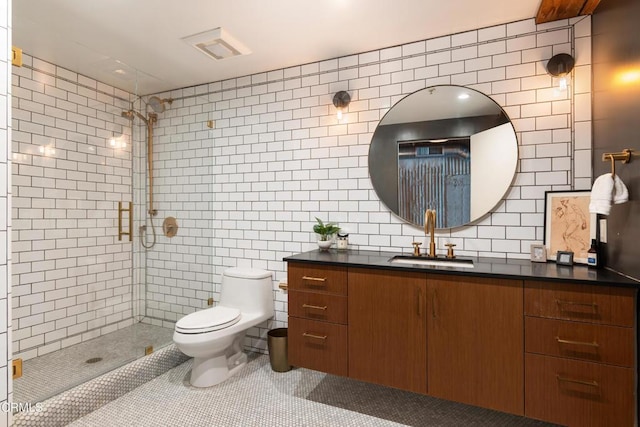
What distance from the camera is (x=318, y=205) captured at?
108 inches

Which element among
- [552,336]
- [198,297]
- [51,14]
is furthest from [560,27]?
[198,297]

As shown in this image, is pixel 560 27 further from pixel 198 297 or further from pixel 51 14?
pixel 198 297

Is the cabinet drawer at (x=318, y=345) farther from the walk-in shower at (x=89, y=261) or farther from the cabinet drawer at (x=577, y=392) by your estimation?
the walk-in shower at (x=89, y=261)

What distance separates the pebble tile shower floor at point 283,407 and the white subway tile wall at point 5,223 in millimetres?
774

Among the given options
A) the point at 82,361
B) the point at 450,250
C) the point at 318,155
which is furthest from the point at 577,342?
the point at 82,361

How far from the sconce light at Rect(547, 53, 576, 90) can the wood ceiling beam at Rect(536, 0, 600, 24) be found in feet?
0.76

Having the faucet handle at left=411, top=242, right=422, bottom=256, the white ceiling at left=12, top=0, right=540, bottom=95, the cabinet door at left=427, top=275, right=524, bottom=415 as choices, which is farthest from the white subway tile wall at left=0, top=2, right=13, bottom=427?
the faucet handle at left=411, top=242, right=422, bottom=256

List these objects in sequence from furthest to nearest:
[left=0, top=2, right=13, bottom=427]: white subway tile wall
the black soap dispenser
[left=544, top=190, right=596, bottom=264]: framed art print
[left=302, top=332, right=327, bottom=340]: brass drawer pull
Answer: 1. [left=302, top=332, right=327, bottom=340]: brass drawer pull
2. [left=544, top=190, right=596, bottom=264]: framed art print
3. the black soap dispenser
4. [left=0, top=2, right=13, bottom=427]: white subway tile wall

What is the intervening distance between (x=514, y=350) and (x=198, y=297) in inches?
102

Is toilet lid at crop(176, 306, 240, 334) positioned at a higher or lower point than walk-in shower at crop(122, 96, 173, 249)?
lower

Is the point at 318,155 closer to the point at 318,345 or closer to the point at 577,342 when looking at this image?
the point at 318,345

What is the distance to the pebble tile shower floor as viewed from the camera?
2008mm

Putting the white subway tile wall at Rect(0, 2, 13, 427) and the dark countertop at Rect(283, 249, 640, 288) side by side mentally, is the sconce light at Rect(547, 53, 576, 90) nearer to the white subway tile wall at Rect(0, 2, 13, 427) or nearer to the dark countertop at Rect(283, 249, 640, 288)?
the dark countertop at Rect(283, 249, 640, 288)

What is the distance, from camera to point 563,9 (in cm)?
194
